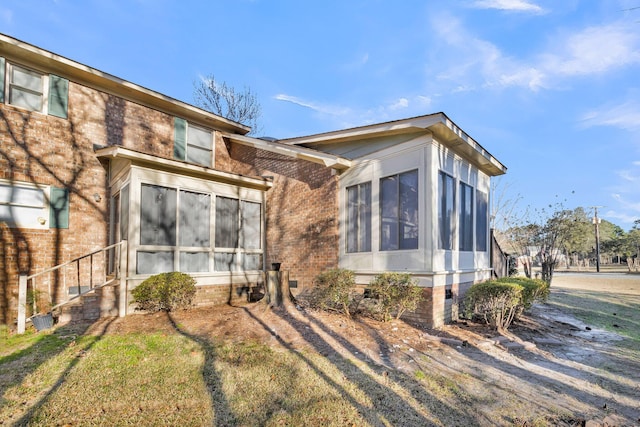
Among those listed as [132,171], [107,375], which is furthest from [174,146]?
[107,375]

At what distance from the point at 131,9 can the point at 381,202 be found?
46.1ft

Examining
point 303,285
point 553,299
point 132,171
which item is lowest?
point 553,299

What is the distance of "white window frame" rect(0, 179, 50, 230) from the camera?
8.04m

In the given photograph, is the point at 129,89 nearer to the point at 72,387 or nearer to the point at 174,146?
the point at 174,146

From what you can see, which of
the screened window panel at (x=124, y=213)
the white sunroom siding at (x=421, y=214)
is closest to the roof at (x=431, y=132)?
the white sunroom siding at (x=421, y=214)

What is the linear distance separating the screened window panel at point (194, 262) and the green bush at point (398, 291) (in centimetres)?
468

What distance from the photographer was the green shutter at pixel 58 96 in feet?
28.8

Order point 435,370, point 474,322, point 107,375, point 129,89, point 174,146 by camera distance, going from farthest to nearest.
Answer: point 174,146
point 129,89
point 474,322
point 435,370
point 107,375

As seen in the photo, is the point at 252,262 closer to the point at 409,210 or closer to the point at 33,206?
the point at 409,210

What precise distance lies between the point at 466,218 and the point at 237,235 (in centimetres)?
662

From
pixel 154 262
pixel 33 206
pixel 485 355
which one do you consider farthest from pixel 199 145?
pixel 485 355

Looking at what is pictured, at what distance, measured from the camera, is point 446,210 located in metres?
8.70

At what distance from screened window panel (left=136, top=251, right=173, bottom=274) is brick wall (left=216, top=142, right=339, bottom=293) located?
3184 millimetres

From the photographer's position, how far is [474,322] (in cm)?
858
